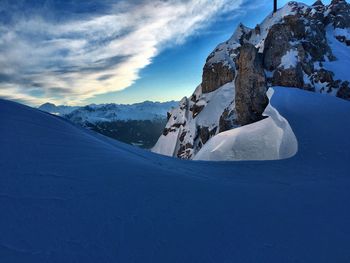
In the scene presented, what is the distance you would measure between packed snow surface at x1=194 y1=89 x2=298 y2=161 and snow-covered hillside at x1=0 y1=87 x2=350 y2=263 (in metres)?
3.82

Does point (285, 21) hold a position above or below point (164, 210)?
above

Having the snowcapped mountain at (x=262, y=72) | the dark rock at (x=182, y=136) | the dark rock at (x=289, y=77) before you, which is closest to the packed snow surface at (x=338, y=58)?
the snowcapped mountain at (x=262, y=72)

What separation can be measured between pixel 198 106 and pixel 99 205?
222 ft

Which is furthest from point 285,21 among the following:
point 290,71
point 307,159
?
point 307,159

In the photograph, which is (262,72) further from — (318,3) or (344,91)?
(318,3)

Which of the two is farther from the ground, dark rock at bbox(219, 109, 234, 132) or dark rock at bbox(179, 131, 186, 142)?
dark rock at bbox(219, 109, 234, 132)

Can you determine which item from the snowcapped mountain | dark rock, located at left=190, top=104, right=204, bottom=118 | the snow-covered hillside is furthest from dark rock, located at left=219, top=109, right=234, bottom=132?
the snow-covered hillside

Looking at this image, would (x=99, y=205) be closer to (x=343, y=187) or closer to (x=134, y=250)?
(x=134, y=250)

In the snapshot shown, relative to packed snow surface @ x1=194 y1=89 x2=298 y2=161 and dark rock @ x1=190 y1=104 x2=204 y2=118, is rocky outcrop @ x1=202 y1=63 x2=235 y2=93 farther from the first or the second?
packed snow surface @ x1=194 y1=89 x2=298 y2=161

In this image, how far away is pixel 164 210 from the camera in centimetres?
422

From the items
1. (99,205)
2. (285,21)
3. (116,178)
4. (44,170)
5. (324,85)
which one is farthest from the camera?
(285,21)

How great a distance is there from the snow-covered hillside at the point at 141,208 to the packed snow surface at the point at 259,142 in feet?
12.5

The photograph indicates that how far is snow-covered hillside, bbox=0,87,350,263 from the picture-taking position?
10.7ft

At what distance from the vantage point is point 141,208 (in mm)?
4160
